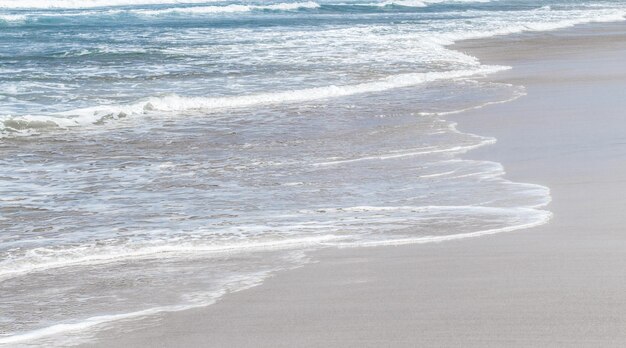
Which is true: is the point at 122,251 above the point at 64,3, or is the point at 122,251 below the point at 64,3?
above

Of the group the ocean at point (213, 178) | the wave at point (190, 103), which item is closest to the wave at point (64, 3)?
the ocean at point (213, 178)

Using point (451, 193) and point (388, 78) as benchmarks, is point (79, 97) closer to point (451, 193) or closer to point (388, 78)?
point (388, 78)

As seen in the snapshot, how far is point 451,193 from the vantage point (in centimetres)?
685

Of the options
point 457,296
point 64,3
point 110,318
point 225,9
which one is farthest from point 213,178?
point 64,3

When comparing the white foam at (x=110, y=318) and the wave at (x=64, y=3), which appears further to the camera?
the wave at (x=64, y=3)

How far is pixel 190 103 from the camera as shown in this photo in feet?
43.8

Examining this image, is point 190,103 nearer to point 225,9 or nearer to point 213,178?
point 213,178

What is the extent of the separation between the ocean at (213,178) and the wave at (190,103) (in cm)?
3

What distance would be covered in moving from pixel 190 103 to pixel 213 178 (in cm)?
568

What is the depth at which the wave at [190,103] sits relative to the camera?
11570mm

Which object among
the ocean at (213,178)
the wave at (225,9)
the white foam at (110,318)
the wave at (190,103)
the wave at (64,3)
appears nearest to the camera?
the white foam at (110,318)

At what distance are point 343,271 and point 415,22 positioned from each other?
107 ft

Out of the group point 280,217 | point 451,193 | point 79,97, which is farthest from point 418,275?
point 79,97

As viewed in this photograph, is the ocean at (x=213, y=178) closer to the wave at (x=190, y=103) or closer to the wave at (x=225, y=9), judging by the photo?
the wave at (x=190, y=103)
